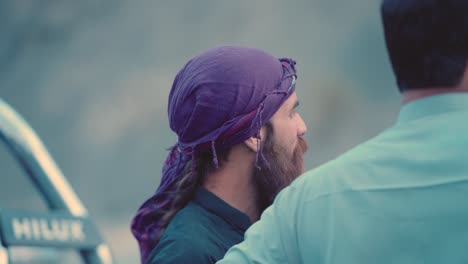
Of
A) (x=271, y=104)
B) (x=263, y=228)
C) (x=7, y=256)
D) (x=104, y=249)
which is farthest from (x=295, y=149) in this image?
(x=104, y=249)

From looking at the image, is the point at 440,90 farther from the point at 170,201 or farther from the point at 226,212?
the point at 170,201

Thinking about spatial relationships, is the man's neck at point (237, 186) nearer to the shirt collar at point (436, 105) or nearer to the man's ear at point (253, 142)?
the man's ear at point (253, 142)

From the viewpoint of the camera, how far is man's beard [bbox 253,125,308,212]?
3330 mm

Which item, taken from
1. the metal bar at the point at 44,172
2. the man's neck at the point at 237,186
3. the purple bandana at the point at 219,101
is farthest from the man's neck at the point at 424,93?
the metal bar at the point at 44,172

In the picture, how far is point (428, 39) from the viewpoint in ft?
6.06

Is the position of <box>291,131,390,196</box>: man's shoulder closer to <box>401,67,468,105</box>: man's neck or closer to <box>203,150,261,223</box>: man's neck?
<box>401,67,468,105</box>: man's neck

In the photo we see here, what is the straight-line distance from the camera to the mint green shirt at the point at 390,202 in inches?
69.9

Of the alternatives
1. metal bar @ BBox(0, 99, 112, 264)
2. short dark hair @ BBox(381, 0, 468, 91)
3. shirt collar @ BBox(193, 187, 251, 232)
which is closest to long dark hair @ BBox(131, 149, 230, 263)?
shirt collar @ BBox(193, 187, 251, 232)

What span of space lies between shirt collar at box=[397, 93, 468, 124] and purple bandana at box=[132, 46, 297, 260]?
141cm

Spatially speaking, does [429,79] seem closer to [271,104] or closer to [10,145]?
[271,104]

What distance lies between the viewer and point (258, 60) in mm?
3363

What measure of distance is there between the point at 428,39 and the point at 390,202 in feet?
1.17

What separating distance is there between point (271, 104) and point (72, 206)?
240 centimetres

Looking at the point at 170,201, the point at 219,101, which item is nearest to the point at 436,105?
the point at 219,101
